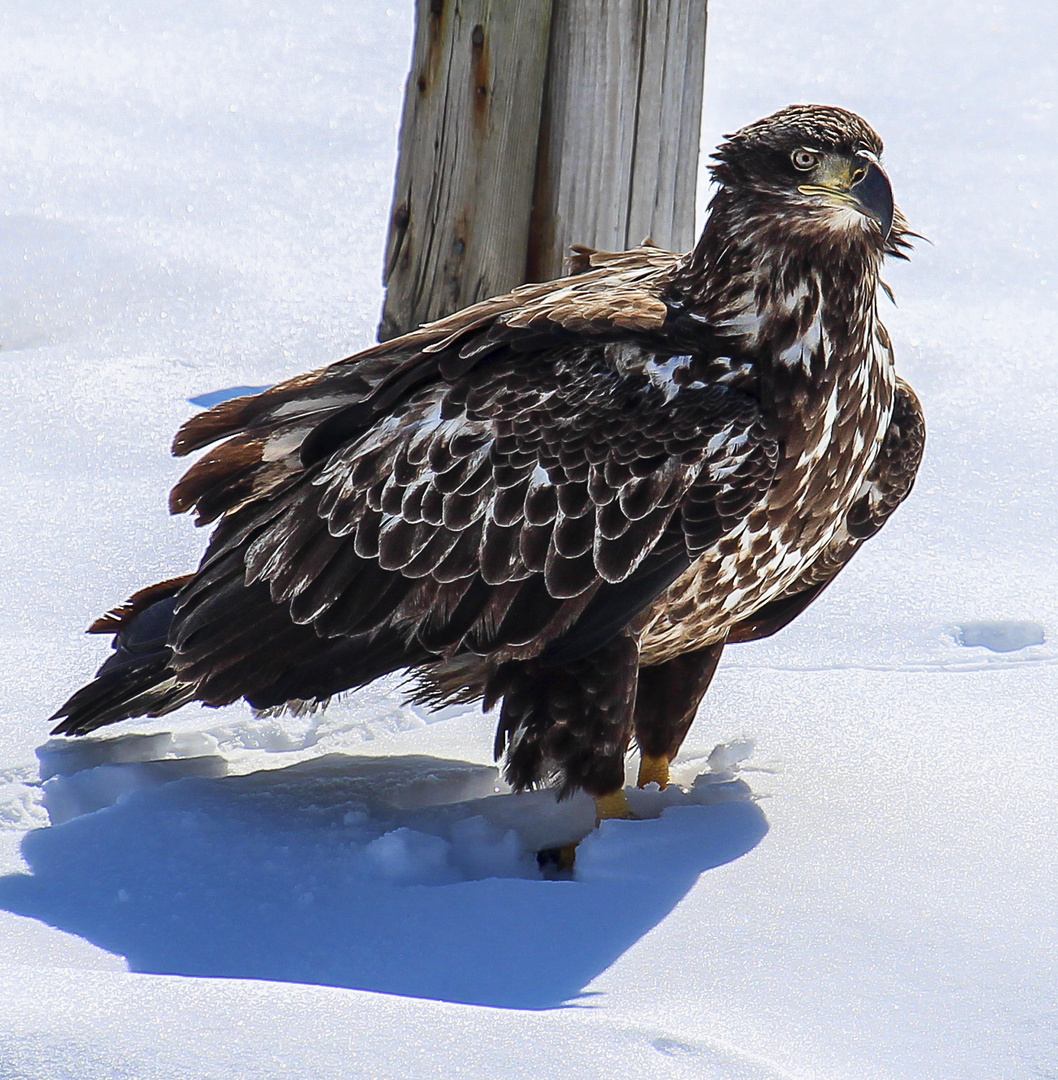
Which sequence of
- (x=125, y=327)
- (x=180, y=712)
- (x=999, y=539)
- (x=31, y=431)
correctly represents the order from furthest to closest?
(x=125, y=327)
(x=31, y=431)
(x=999, y=539)
(x=180, y=712)

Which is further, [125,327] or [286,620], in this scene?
[125,327]

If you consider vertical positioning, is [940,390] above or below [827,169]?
below

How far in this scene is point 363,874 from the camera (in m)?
3.32

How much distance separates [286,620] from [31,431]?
228cm

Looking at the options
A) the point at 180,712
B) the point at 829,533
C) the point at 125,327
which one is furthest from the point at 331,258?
the point at 829,533

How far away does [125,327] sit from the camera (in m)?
6.45

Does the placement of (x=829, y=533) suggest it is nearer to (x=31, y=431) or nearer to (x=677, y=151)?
(x=677, y=151)

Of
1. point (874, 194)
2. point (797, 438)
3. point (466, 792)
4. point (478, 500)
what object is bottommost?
point (466, 792)

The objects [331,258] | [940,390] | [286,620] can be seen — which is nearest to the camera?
[286,620]

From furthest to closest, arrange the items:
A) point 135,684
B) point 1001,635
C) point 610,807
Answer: point 1001,635 → point 135,684 → point 610,807

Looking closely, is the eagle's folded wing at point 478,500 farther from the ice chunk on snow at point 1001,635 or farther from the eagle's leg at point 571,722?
the ice chunk on snow at point 1001,635

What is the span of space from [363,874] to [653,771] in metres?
1.00

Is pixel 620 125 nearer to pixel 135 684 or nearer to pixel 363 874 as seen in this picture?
pixel 135 684

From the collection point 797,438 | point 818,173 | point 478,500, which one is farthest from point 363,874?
point 818,173
